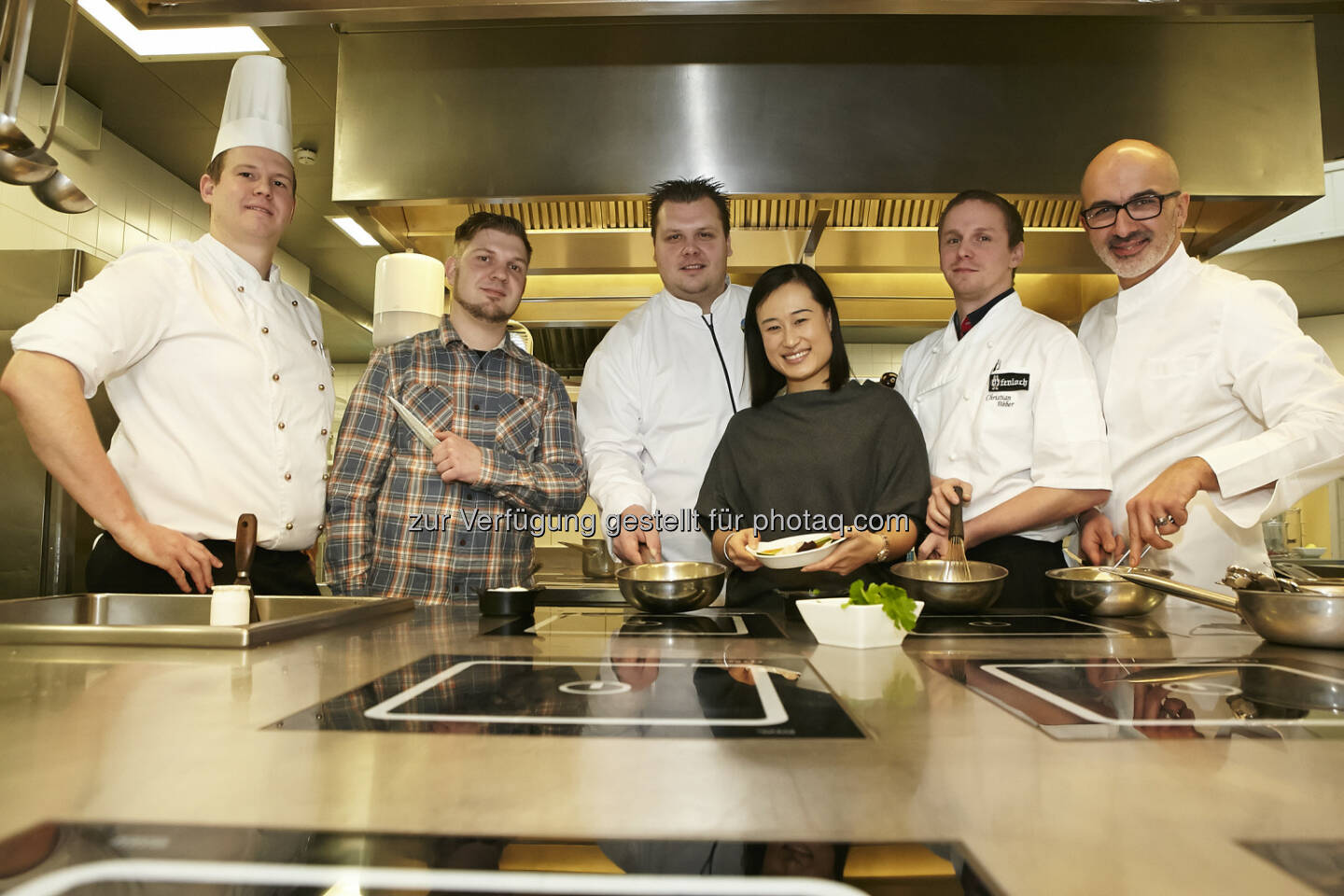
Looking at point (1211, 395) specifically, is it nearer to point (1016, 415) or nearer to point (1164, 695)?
point (1016, 415)

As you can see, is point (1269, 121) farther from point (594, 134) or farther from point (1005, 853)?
point (1005, 853)

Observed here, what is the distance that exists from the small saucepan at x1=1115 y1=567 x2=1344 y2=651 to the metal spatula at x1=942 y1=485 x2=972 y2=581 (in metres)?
0.39

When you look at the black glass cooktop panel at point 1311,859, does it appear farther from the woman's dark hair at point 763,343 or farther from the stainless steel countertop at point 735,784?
the woman's dark hair at point 763,343

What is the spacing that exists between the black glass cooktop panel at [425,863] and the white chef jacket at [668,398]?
1.65 meters

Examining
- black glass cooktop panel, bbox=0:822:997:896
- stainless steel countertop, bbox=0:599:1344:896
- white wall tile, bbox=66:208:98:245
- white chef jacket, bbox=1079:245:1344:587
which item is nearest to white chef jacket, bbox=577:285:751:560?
white chef jacket, bbox=1079:245:1344:587

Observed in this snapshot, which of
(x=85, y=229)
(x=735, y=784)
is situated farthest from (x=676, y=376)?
(x=85, y=229)

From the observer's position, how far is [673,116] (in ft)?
7.65

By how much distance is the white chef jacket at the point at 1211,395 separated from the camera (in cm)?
162

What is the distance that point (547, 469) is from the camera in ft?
6.42

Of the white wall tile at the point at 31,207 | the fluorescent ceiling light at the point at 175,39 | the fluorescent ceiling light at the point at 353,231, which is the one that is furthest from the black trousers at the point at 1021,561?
the fluorescent ceiling light at the point at 353,231

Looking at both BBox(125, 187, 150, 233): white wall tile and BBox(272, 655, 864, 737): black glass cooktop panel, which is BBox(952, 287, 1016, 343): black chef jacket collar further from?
BBox(125, 187, 150, 233): white wall tile

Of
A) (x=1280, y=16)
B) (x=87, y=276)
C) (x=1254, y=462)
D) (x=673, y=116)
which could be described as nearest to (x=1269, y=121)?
(x=1280, y=16)

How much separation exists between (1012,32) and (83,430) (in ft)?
8.07

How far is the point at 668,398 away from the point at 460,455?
0.61 metres
